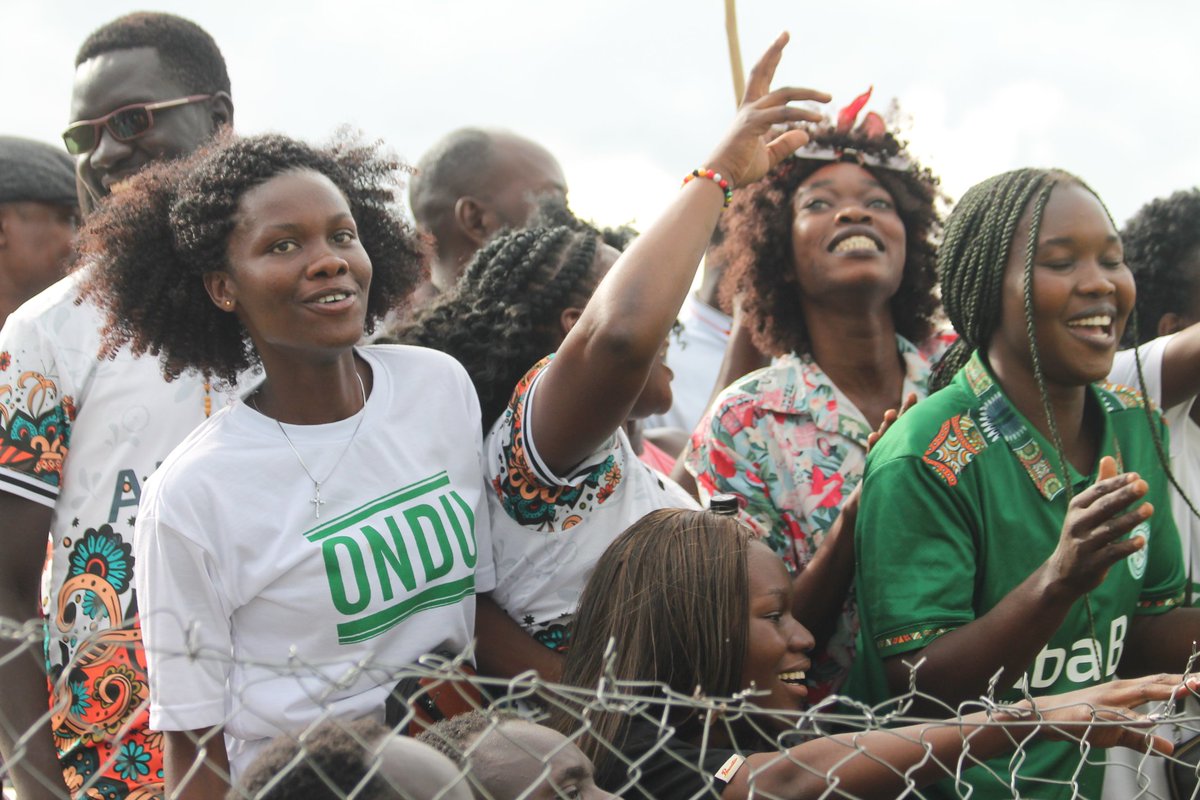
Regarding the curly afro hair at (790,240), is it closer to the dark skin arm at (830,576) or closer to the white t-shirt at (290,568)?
the dark skin arm at (830,576)

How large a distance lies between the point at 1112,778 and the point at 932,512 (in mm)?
853

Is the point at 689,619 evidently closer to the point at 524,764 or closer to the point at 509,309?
the point at 524,764

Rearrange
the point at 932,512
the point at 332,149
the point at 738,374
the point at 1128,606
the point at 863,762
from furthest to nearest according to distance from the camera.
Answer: the point at 738,374 → the point at 332,149 → the point at 1128,606 → the point at 932,512 → the point at 863,762

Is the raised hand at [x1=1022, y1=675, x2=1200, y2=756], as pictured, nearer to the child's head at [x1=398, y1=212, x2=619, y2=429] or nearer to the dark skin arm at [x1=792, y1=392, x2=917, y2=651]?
the dark skin arm at [x1=792, y1=392, x2=917, y2=651]

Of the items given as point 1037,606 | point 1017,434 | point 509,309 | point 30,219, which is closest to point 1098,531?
point 1037,606

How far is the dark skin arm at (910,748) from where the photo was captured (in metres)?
2.32

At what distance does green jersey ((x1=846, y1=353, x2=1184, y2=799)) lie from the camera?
2.76 metres

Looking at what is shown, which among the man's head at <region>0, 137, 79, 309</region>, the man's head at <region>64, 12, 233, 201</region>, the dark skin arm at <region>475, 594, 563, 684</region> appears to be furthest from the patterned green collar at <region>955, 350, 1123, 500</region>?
the man's head at <region>0, 137, 79, 309</region>

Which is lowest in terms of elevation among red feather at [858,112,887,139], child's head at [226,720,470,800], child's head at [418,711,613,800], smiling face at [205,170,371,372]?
child's head at [418,711,613,800]

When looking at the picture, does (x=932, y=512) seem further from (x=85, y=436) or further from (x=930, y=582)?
(x=85, y=436)

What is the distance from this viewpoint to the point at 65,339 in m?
3.11

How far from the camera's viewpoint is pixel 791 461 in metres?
3.36

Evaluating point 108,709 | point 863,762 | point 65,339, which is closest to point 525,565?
point 863,762

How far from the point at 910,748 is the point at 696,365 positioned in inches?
126
